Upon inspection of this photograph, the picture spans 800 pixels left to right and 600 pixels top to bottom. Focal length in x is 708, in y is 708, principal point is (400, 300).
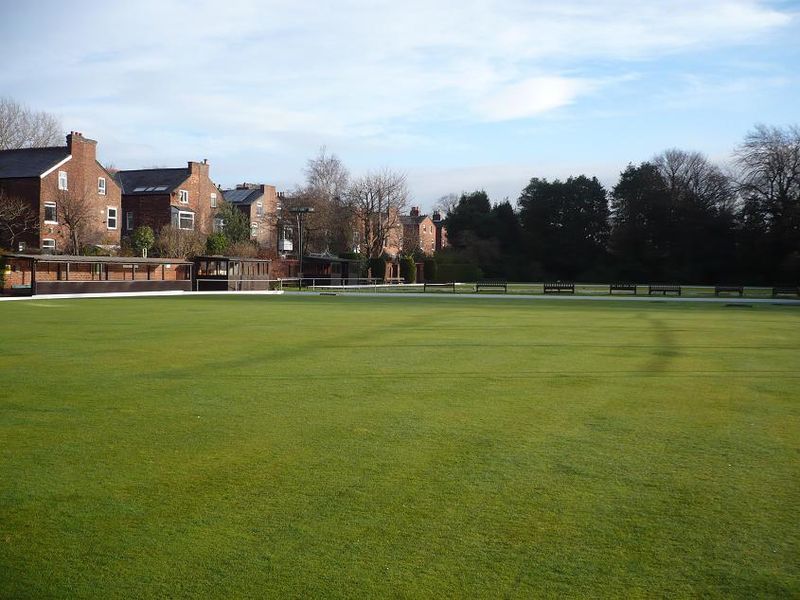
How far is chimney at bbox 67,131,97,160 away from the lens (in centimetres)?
5044

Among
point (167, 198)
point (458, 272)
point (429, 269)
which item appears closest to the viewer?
point (167, 198)

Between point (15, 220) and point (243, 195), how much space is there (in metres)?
30.3

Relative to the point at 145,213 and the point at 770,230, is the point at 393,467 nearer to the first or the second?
the point at 145,213

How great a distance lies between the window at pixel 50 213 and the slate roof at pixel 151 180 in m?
11.5

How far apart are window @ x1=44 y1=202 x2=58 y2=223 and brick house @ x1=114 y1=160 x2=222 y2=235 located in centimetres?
1050

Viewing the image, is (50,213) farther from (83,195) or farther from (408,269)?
(408,269)

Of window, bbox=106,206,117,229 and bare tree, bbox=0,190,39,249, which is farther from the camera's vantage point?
window, bbox=106,206,117,229

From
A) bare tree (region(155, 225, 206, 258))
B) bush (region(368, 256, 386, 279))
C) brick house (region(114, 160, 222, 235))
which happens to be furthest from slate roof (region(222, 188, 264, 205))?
bare tree (region(155, 225, 206, 258))

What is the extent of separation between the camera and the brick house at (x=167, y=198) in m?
59.3

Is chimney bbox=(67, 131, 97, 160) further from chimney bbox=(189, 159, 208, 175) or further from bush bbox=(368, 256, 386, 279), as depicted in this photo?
bush bbox=(368, 256, 386, 279)

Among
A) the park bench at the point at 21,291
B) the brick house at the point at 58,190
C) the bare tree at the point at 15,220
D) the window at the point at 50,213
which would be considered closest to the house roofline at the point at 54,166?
the brick house at the point at 58,190

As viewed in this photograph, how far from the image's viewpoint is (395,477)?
19.7ft

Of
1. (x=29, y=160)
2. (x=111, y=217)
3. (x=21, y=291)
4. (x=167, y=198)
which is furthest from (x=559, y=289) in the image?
(x=29, y=160)

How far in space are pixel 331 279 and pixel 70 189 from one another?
2016cm
